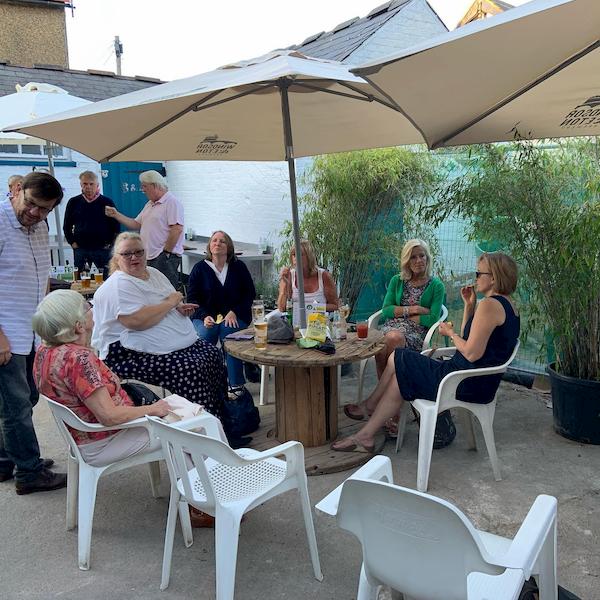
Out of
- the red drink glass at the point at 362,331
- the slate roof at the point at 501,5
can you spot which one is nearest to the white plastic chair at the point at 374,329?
the red drink glass at the point at 362,331

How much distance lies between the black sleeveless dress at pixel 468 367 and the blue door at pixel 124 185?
7.33 meters

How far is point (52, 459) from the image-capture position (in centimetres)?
359

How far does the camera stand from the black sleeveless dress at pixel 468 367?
10.5 ft

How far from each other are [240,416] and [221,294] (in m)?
1.23

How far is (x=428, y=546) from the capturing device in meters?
1.53

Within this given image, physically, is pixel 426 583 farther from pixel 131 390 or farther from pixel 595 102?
pixel 595 102

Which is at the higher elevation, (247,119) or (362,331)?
(247,119)

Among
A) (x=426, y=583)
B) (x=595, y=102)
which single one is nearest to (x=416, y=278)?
(x=595, y=102)

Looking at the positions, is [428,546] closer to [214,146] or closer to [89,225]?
[214,146]

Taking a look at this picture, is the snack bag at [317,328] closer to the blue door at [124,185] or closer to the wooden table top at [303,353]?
the wooden table top at [303,353]

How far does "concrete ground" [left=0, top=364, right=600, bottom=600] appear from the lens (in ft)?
7.90

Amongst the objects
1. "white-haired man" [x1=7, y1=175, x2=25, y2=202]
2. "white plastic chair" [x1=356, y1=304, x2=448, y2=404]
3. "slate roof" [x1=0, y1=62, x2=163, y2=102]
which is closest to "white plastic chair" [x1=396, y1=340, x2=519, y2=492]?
"white plastic chair" [x1=356, y1=304, x2=448, y2=404]

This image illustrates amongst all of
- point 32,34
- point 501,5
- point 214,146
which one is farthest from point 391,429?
point 32,34

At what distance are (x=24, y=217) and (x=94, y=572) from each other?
1669mm
